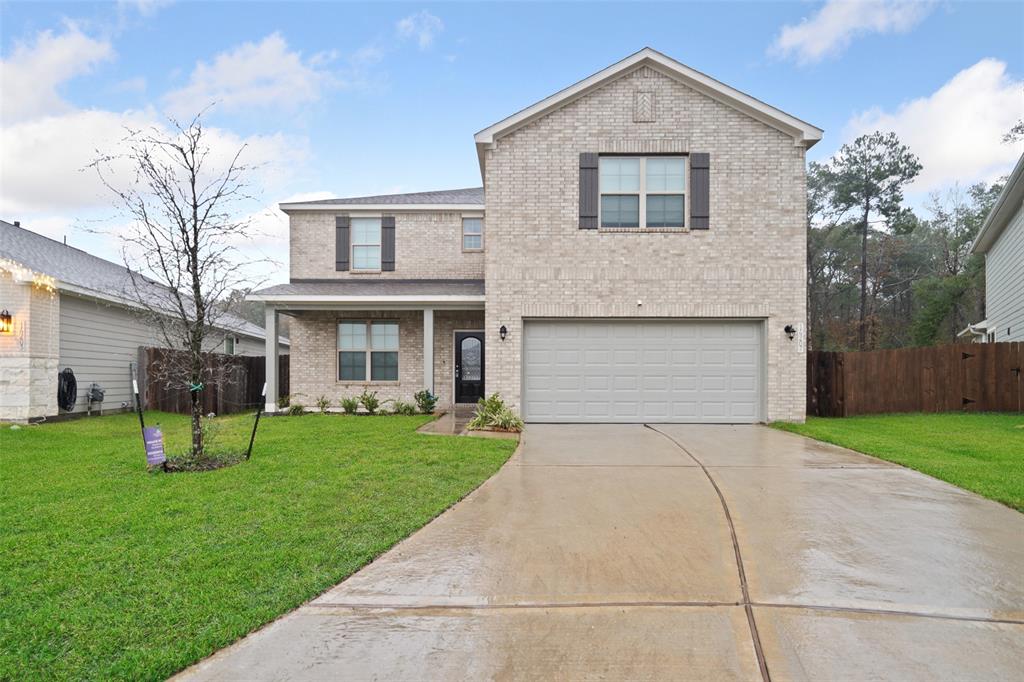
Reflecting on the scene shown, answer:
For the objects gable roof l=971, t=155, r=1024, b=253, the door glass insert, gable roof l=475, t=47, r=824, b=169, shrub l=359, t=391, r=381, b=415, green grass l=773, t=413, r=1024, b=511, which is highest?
gable roof l=475, t=47, r=824, b=169

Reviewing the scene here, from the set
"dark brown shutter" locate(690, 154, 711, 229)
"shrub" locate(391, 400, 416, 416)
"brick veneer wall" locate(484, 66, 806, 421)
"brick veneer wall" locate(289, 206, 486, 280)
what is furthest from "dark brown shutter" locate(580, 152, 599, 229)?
"shrub" locate(391, 400, 416, 416)

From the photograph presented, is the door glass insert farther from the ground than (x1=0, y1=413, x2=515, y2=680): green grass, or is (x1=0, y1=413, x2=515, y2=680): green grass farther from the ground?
the door glass insert

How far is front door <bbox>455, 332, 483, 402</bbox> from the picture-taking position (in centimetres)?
1391

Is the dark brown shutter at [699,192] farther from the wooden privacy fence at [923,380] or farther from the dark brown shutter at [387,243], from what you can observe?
the dark brown shutter at [387,243]

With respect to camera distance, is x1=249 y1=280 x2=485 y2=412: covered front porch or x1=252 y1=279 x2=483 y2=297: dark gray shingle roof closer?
x1=252 y1=279 x2=483 y2=297: dark gray shingle roof

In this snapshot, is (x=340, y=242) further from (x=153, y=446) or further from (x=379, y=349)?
(x=153, y=446)

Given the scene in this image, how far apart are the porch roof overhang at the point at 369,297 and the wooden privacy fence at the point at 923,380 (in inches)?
319

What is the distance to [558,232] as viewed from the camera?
10.7 meters

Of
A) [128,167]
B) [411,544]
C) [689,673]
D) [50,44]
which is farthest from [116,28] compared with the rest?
[689,673]

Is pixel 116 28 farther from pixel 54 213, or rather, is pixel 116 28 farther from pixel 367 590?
pixel 54 213

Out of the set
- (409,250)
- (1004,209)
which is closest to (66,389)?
(409,250)

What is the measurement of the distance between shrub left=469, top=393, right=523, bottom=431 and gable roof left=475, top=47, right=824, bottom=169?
5.21 m

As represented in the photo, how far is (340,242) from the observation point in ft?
47.6

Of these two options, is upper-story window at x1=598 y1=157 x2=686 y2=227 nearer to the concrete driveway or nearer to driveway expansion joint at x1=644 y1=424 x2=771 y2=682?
driveway expansion joint at x1=644 y1=424 x2=771 y2=682
